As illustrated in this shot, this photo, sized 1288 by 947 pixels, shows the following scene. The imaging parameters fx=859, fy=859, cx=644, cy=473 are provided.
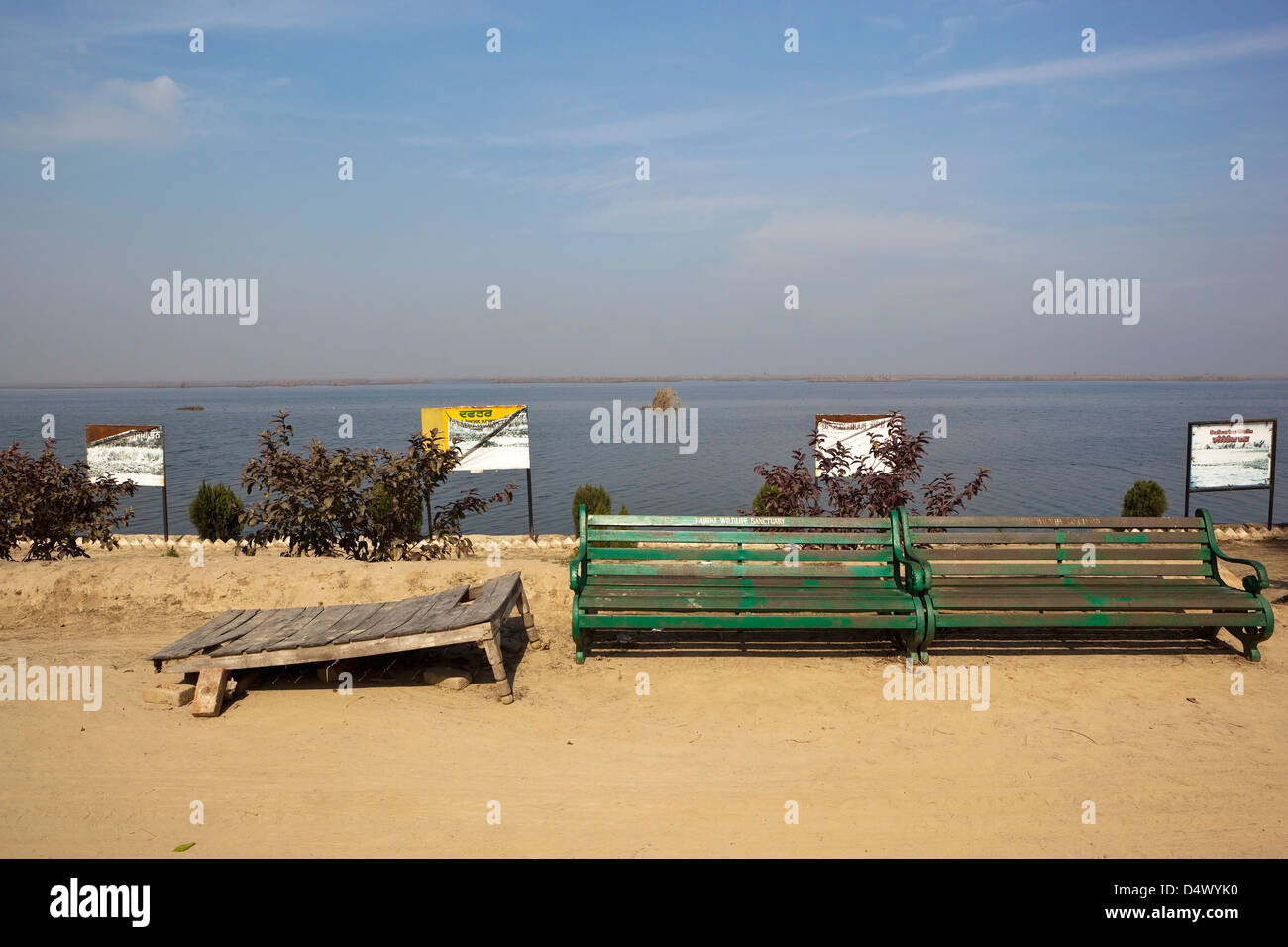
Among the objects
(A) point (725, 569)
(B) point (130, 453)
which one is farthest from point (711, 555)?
(B) point (130, 453)

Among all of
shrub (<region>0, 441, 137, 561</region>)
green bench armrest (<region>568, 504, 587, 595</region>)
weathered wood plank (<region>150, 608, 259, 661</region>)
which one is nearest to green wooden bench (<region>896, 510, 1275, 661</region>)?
green bench armrest (<region>568, 504, 587, 595</region>)

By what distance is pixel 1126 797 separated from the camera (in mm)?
4352

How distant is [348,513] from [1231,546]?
40.1 feet

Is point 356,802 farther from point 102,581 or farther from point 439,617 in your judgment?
point 102,581

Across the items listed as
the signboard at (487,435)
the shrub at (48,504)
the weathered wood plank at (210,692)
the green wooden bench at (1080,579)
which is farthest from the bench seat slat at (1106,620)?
the shrub at (48,504)

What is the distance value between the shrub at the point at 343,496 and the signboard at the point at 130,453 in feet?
16.4

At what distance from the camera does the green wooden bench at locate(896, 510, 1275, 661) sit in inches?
249

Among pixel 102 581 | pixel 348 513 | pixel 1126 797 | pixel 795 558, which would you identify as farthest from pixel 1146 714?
pixel 102 581

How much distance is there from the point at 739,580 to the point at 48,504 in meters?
9.02

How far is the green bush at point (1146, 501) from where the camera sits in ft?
49.5

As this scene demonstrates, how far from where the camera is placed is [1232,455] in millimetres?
14070

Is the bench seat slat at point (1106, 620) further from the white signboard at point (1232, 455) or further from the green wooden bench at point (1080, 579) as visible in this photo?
the white signboard at point (1232, 455)

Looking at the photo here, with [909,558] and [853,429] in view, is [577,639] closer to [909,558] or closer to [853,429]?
[909,558]
